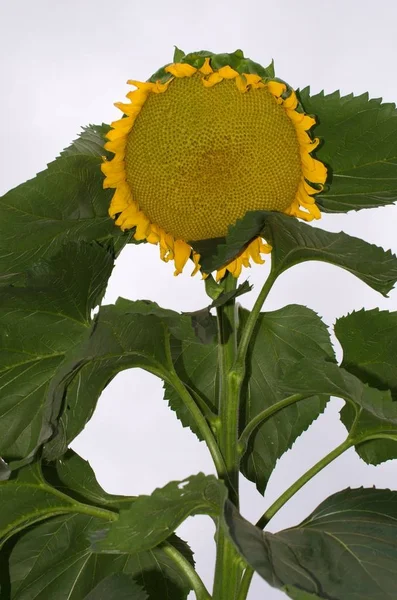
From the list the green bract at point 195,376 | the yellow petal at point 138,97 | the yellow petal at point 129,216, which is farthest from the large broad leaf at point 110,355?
the yellow petal at point 138,97

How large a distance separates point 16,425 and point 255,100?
19.6 inches

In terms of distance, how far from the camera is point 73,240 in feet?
3.56

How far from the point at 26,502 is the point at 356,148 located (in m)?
0.58

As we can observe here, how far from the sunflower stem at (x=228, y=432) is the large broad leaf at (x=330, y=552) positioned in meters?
0.09

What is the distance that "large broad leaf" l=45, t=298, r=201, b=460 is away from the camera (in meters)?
0.94

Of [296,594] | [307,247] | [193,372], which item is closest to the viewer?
[296,594]

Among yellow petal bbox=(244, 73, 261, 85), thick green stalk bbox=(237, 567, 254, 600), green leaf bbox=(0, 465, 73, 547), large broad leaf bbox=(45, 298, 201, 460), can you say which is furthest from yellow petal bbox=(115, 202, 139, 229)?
thick green stalk bbox=(237, 567, 254, 600)

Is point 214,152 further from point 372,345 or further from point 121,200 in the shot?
point 372,345

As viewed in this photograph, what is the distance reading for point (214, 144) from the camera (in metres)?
0.94

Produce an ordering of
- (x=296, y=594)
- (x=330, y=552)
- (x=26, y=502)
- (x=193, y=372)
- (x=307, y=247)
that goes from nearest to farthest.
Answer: (x=296, y=594) < (x=330, y=552) < (x=307, y=247) < (x=26, y=502) < (x=193, y=372)

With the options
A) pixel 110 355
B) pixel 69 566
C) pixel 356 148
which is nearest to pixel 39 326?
pixel 110 355

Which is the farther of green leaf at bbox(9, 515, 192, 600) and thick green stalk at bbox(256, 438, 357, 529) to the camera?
green leaf at bbox(9, 515, 192, 600)

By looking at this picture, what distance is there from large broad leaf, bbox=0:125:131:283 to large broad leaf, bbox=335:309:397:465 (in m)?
0.33

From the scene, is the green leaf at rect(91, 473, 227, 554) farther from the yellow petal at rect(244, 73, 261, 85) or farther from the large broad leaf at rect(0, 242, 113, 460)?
the yellow petal at rect(244, 73, 261, 85)
